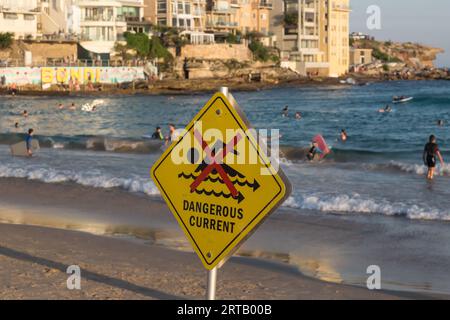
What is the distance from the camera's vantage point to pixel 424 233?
1340 cm

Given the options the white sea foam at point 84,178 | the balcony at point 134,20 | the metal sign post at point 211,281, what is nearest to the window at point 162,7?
the balcony at point 134,20

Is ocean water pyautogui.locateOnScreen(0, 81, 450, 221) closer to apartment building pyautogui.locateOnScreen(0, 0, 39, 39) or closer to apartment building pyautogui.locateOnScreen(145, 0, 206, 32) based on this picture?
apartment building pyautogui.locateOnScreen(0, 0, 39, 39)

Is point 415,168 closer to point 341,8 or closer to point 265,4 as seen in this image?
point 265,4

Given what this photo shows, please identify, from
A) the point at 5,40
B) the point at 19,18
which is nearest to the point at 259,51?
the point at 19,18

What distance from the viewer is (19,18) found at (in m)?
84.2

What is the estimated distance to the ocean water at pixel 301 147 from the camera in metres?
17.6

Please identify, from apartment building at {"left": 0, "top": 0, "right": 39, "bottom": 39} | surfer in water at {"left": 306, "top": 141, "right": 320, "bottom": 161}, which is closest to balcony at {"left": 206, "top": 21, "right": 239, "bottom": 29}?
apartment building at {"left": 0, "top": 0, "right": 39, "bottom": 39}

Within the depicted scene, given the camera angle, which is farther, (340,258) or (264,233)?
(264,233)

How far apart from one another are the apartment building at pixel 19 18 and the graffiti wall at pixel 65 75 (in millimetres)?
6376

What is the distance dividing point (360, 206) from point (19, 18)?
242ft

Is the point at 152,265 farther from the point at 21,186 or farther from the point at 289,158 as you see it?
the point at 289,158

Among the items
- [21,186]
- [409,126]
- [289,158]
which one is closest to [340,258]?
[21,186]

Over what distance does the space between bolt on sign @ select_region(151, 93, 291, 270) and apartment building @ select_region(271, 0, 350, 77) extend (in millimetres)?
117895

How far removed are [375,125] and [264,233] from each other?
3508 cm
